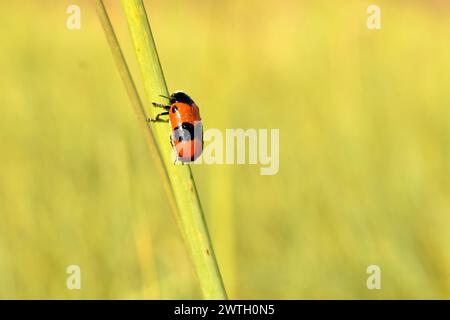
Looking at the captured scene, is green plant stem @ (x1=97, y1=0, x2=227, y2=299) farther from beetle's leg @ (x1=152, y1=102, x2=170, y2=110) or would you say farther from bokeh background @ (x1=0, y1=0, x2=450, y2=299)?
bokeh background @ (x1=0, y1=0, x2=450, y2=299)

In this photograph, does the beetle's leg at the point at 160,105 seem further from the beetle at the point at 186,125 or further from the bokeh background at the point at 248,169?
the bokeh background at the point at 248,169

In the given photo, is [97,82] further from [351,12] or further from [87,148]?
[351,12]

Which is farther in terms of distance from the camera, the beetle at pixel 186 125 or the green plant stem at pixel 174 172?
the beetle at pixel 186 125

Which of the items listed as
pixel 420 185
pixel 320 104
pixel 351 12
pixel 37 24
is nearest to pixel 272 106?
pixel 320 104

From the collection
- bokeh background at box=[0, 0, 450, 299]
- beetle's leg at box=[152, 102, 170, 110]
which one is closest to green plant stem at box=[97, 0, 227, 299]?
beetle's leg at box=[152, 102, 170, 110]

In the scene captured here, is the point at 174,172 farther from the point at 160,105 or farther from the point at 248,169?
the point at 248,169

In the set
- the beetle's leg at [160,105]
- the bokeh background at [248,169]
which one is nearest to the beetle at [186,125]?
the beetle's leg at [160,105]
